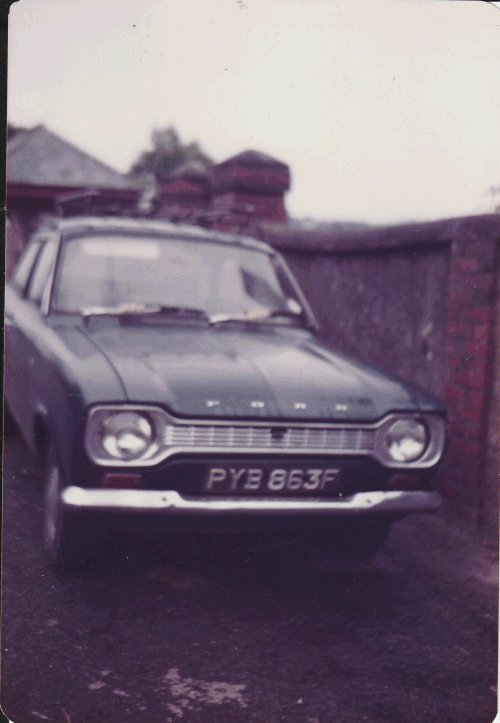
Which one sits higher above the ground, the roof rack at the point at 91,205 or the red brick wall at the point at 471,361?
the roof rack at the point at 91,205

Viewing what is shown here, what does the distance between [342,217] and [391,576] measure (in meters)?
1.57

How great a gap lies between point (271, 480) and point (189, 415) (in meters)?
0.39

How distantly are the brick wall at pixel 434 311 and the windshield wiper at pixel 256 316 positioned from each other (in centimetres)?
42

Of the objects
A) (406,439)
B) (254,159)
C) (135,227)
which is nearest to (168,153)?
(254,159)

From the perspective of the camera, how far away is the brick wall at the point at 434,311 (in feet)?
12.6

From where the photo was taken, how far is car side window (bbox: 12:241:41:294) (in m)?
3.84

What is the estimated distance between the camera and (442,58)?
3377 millimetres

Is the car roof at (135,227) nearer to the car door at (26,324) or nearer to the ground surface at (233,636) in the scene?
the car door at (26,324)

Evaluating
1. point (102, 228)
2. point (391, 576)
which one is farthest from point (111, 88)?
point (391, 576)

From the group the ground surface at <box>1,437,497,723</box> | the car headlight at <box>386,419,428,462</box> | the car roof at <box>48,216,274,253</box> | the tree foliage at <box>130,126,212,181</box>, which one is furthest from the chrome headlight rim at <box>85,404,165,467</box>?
the car roof at <box>48,216,274,253</box>

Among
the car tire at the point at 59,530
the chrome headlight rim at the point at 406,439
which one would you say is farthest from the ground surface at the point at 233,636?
the chrome headlight rim at the point at 406,439

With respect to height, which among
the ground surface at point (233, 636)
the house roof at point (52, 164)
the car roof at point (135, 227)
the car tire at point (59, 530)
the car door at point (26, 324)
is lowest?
the ground surface at point (233, 636)

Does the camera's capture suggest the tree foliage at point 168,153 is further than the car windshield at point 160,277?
No

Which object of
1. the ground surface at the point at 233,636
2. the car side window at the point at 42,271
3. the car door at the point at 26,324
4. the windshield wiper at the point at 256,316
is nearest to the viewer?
the ground surface at the point at 233,636
